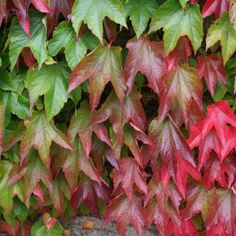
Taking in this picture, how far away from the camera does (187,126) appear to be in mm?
1452

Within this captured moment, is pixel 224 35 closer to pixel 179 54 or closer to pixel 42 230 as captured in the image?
pixel 179 54

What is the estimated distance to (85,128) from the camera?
4.85 feet

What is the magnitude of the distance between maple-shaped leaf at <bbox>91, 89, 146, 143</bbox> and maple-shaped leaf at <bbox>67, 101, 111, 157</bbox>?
36mm

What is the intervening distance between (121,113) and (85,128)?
12cm

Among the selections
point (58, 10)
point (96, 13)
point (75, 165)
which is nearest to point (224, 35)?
point (96, 13)

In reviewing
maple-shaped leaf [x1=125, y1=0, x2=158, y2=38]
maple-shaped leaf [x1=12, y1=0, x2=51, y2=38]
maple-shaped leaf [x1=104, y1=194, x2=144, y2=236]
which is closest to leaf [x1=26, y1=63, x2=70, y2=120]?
maple-shaped leaf [x1=12, y1=0, x2=51, y2=38]

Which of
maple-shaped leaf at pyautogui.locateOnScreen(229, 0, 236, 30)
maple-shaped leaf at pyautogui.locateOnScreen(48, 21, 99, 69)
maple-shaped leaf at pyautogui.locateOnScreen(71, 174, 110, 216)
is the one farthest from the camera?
maple-shaped leaf at pyautogui.locateOnScreen(71, 174, 110, 216)

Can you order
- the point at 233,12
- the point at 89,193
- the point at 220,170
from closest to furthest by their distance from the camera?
the point at 233,12 → the point at 220,170 → the point at 89,193

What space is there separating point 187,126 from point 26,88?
0.49 m

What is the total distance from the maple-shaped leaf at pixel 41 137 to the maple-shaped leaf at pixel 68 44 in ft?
0.66

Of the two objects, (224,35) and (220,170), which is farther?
(220,170)

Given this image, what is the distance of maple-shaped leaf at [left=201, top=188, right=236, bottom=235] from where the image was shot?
154 cm

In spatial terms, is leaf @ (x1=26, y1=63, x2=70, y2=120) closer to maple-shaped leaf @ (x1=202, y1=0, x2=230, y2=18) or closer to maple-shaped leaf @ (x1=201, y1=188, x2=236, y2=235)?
maple-shaped leaf @ (x1=202, y1=0, x2=230, y2=18)

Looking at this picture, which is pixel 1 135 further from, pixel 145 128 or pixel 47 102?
pixel 145 128
